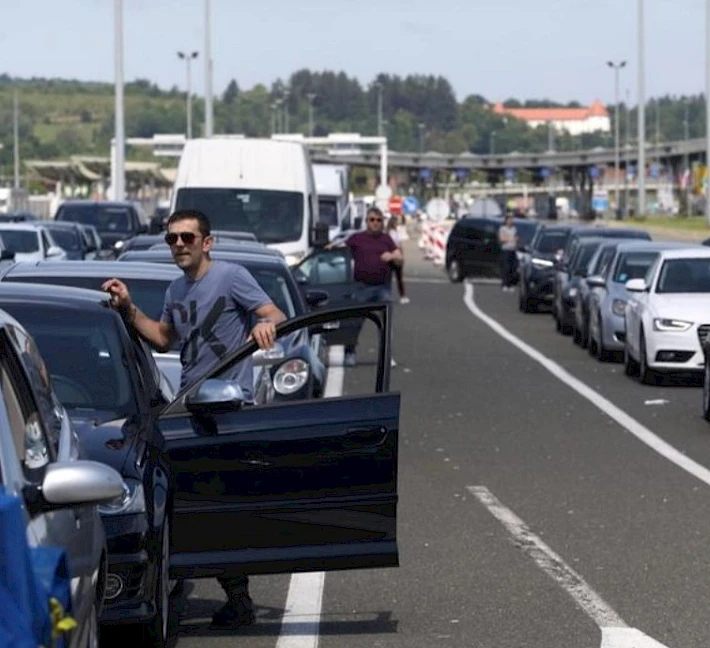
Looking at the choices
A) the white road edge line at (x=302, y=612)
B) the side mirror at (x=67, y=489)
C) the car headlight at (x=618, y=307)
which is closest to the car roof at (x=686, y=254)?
the car headlight at (x=618, y=307)

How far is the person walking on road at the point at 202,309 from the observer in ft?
34.8

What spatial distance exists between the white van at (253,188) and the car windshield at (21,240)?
549cm

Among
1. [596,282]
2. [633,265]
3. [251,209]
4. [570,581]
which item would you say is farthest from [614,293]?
[570,581]

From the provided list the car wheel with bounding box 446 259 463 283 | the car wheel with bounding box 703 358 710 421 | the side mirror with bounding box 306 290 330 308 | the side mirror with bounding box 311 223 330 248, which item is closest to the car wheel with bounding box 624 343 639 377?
the car wheel with bounding box 703 358 710 421

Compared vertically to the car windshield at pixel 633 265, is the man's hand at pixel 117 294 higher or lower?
higher

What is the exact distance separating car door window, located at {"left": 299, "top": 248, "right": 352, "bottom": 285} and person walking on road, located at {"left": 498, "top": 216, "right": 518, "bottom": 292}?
24.4 metres

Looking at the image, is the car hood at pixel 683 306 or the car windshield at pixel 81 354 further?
the car hood at pixel 683 306

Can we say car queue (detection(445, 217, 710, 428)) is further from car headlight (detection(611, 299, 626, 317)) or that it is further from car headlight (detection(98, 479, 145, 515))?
car headlight (detection(98, 479, 145, 515))

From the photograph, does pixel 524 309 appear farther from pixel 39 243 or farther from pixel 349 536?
pixel 349 536

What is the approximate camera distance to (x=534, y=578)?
36.3 ft

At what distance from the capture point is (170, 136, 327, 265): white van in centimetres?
3197

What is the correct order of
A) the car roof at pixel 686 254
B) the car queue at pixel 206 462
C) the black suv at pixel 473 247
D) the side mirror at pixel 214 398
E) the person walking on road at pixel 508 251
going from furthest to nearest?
the black suv at pixel 473 247
the person walking on road at pixel 508 251
the car roof at pixel 686 254
the side mirror at pixel 214 398
the car queue at pixel 206 462

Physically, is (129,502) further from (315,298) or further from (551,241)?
(551,241)

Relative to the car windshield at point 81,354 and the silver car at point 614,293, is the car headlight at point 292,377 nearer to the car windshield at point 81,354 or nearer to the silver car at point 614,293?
the car windshield at point 81,354
